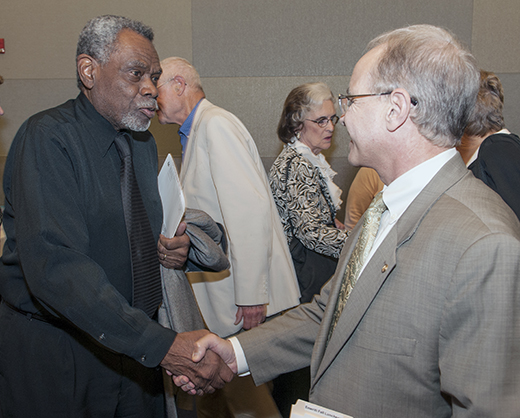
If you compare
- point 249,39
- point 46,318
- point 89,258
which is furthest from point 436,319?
point 249,39

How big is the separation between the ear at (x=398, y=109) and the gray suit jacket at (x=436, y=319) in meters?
0.15

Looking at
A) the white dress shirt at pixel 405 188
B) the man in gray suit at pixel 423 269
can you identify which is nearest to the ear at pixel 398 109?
the man in gray suit at pixel 423 269

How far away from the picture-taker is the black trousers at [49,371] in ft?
4.19

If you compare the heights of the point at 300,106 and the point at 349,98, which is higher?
the point at 349,98

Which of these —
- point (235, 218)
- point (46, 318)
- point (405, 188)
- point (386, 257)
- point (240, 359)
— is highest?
point (405, 188)

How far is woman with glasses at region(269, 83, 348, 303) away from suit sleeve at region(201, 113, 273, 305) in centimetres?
20

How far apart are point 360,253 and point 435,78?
1.44 ft

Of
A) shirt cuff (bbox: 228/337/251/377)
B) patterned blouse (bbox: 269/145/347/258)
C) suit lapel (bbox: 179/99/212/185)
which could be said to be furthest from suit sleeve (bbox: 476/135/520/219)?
suit lapel (bbox: 179/99/212/185)

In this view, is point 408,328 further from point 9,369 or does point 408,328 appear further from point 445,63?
point 9,369

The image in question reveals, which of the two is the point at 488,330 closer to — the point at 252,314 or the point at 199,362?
the point at 199,362

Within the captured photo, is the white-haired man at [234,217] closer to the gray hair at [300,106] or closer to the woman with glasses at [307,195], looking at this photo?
the woman with glasses at [307,195]

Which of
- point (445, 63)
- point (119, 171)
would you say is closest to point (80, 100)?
point (119, 171)

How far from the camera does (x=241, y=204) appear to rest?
1.88 metres

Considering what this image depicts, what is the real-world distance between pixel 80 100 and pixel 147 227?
461 mm
